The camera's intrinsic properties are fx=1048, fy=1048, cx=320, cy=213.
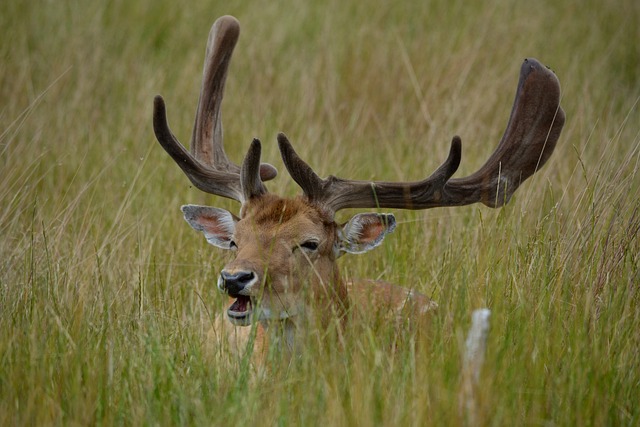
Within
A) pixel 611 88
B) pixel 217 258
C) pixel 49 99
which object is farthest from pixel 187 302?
pixel 611 88

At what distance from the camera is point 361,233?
5.35 meters

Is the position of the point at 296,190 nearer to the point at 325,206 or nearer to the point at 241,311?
the point at 325,206

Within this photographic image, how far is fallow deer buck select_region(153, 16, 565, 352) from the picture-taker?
16.2 feet

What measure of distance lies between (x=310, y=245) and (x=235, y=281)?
0.61 m

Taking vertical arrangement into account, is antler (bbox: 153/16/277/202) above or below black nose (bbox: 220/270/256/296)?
above

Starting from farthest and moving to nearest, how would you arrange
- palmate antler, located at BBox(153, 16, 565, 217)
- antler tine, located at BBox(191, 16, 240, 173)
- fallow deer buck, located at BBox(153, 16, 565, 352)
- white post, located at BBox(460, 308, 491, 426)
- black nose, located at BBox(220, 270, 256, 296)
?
1. antler tine, located at BBox(191, 16, 240, 173)
2. palmate antler, located at BBox(153, 16, 565, 217)
3. fallow deer buck, located at BBox(153, 16, 565, 352)
4. black nose, located at BBox(220, 270, 256, 296)
5. white post, located at BBox(460, 308, 491, 426)

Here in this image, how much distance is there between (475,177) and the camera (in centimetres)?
543

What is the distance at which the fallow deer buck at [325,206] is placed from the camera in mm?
4926

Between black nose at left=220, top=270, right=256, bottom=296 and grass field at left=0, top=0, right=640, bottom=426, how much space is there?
276 millimetres

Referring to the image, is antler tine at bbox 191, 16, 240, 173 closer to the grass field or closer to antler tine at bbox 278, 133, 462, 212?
the grass field

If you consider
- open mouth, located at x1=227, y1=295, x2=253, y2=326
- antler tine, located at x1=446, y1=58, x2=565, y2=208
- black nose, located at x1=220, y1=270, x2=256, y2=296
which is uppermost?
antler tine, located at x1=446, y1=58, x2=565, y2=208

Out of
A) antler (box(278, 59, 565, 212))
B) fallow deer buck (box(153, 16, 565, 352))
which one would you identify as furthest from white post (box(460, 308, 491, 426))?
antler (box(278, 59, 565, 212))

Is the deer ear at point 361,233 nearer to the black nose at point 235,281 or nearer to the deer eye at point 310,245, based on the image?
the deer eye at point 310,245

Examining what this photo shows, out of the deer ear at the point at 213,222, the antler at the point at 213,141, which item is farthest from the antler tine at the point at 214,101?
the deer ear at the point at 213,222
